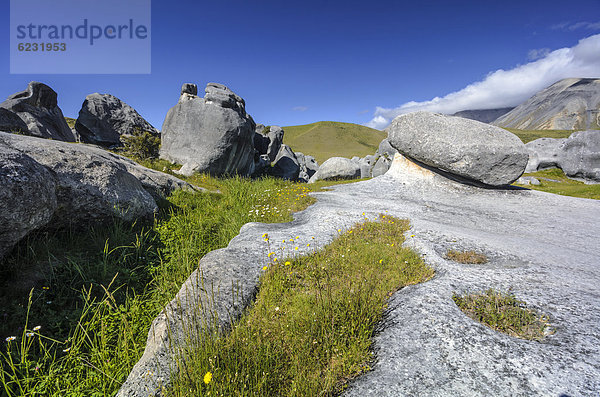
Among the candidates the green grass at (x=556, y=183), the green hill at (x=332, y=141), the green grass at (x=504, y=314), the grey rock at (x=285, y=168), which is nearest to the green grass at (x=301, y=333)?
the green grass at (x=504, y=314)

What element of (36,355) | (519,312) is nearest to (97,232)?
(36,355)

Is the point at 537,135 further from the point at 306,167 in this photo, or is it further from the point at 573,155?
the point at 306,167

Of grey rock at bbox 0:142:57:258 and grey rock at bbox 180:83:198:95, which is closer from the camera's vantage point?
grey rock at bbox 0:142:57:258

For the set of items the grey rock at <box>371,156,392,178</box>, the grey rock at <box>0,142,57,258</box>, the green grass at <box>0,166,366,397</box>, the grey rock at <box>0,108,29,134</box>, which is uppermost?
the grey rock at <box>0,108,29,134</box>

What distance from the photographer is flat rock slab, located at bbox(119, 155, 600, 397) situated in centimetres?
257

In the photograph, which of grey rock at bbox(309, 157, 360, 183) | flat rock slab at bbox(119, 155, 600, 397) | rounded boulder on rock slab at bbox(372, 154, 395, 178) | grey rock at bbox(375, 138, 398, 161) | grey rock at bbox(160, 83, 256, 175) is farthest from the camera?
grey rock at bbox(375, 138, 398, 161)

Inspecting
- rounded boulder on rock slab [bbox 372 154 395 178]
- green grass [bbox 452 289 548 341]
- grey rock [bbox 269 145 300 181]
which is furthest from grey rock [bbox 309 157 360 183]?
green grass [bbox 452 289 548 341]

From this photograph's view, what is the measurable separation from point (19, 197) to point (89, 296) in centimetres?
217

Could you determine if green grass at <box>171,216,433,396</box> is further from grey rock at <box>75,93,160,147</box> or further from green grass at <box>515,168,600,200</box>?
grey rock at <box>75,93,160,147</box>

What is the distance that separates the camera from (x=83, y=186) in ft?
19.9

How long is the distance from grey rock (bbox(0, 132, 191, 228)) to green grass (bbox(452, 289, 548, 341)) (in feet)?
25.0

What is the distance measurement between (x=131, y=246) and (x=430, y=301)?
243 inches

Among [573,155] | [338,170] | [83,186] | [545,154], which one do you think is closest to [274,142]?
[338,170]

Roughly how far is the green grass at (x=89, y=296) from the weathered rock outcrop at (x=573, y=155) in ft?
90.4
